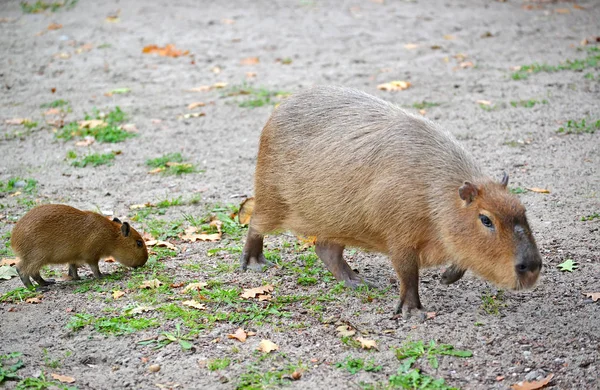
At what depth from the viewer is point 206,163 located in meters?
6.76

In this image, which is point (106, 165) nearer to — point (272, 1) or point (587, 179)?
point (587, 179)

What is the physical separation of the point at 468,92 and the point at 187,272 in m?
4.46

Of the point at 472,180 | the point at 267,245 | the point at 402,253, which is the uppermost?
the point at 472,180

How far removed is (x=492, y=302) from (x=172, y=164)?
11.3 ft

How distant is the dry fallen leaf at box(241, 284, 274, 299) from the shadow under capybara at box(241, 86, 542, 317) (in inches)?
13.0

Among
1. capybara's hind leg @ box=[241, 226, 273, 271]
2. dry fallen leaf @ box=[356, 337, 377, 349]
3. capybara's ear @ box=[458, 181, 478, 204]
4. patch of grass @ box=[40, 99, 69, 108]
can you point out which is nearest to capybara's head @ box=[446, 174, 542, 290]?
capybara's ear @ box=[458, 181, 478, 204]

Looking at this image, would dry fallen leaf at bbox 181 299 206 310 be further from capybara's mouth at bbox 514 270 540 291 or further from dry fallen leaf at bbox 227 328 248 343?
capybara's mouth at bbox 514 270 540 291

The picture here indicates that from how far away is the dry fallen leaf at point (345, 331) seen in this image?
12.9ft

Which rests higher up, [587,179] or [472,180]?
[472,180]

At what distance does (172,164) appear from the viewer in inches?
264

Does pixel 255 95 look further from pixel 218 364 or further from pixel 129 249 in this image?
pixel 218 364

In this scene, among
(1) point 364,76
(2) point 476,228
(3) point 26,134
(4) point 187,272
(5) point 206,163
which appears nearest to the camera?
(2) point 476,228

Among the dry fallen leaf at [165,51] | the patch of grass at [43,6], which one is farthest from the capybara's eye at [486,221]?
the patch of grass at [43,6]

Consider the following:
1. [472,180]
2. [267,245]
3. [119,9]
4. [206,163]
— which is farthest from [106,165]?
[119,9]
